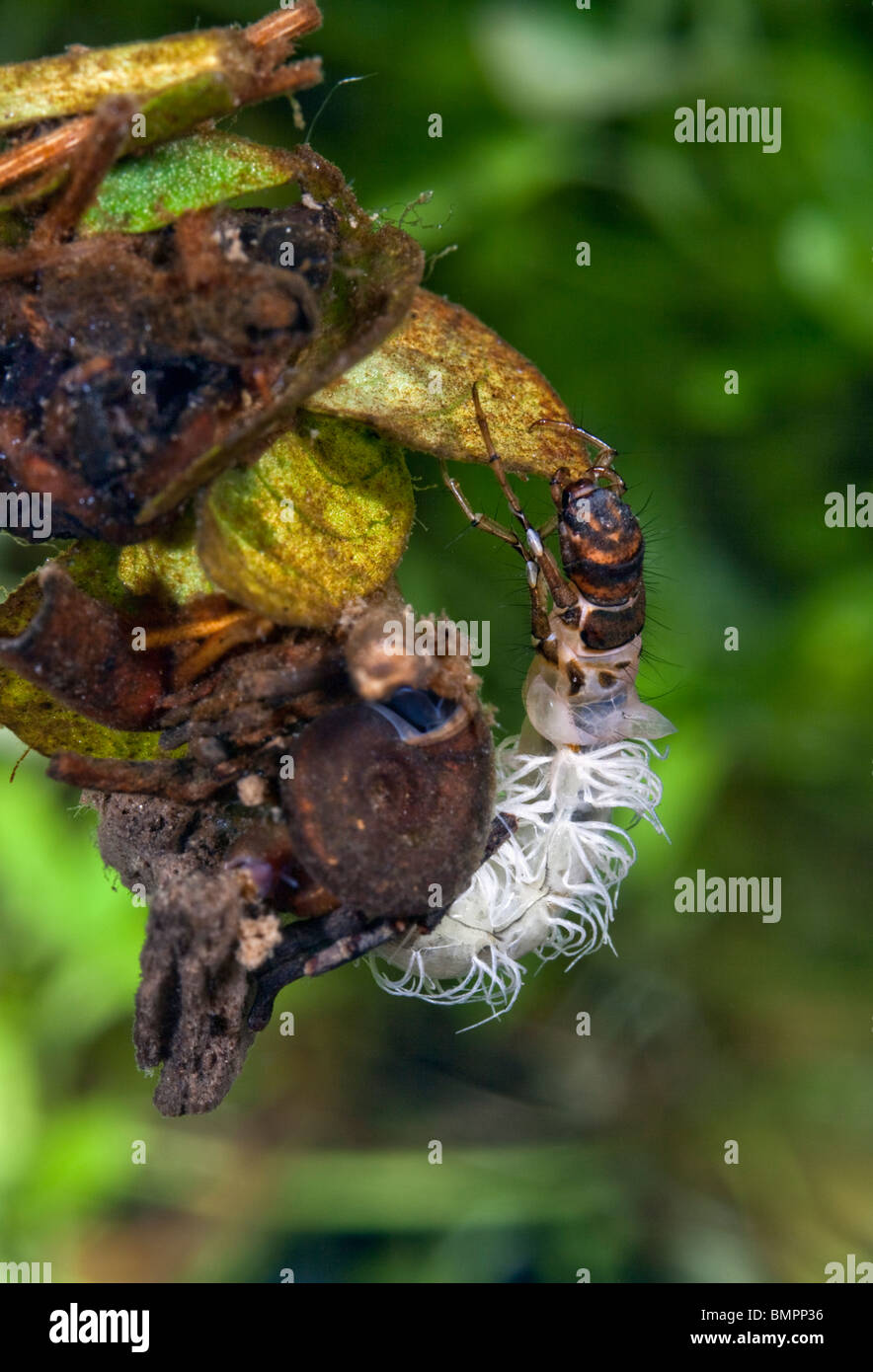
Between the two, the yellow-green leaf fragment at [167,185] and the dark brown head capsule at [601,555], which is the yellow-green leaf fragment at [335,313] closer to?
the yellow-green leaf fragment at [167,185]

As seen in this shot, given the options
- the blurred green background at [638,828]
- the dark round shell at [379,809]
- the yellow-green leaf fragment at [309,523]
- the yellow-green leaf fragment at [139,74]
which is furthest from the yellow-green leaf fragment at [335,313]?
the blurred green background at [638,828]


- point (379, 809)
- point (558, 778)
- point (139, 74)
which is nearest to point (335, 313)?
point (139, 74)

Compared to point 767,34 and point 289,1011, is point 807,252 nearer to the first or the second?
point 767,34

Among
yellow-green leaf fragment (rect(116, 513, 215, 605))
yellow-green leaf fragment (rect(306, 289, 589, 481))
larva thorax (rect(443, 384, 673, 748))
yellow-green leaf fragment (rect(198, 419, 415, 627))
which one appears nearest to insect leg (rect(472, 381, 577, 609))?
larva thorax (rect(443, 384, 673, 748))

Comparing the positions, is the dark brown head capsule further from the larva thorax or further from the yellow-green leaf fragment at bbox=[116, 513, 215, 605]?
the yellow-green leaf fragment at bbox=[116, 513, 215, 605]

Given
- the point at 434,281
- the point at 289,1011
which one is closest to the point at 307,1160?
the point at 289,1011
